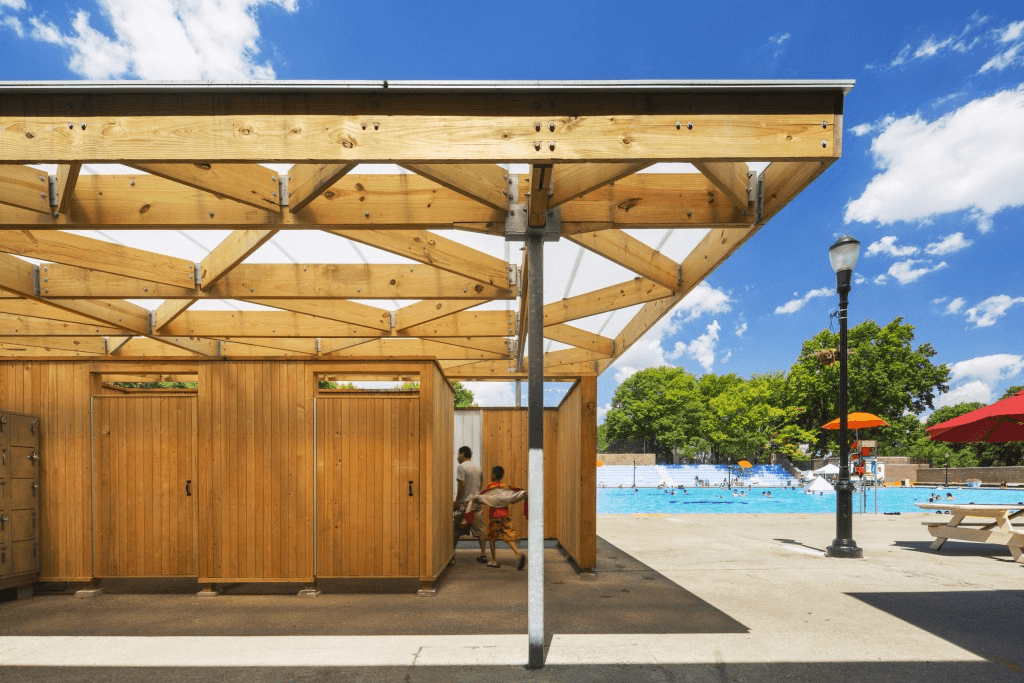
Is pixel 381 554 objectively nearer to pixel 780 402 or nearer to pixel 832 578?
pixel 832 578

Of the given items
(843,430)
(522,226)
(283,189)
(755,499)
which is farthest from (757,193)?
(755,499)

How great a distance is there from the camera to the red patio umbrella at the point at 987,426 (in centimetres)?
921

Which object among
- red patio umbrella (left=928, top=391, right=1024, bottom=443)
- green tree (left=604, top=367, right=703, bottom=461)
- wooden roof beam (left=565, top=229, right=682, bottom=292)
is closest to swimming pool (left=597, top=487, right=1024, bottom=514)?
red patio umbrella (left=928, top=391, right=1024, bottom=443)

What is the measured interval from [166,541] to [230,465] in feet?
3.74

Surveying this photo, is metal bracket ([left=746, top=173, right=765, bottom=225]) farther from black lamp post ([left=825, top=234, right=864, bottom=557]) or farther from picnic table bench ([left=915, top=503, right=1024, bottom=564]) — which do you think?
picnic table bench ([left=915, top=503, right=1024, bottom=564])

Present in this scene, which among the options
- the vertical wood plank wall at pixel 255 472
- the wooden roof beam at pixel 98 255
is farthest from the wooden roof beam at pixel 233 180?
the vertical wood plank wall at pixel 255 472

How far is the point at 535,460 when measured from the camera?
4.41 metres

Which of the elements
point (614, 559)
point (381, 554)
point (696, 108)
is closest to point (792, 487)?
point (614, 559)

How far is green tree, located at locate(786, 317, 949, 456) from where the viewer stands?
4712 centimetres

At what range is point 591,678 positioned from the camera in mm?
4090

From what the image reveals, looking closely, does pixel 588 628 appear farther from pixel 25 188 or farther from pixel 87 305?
pixel 87 305

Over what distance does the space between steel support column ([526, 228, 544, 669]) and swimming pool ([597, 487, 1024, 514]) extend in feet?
69.7

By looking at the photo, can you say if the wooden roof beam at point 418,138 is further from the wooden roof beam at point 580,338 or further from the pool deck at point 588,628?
the wooden roof beam at point 580,338

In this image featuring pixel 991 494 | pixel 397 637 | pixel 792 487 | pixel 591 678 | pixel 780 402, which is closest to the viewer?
pixel 591 678
